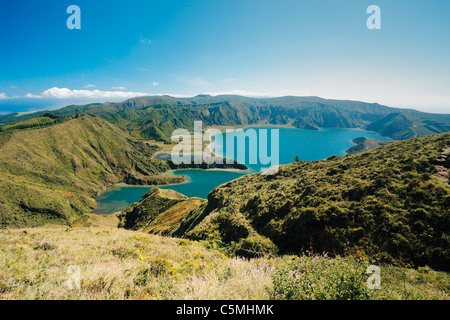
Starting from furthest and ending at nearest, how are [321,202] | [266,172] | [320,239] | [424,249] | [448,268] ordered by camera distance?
[266,172], [321,202], [320,239], [424,249], [448,268]

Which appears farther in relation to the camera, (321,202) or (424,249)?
(321,202)

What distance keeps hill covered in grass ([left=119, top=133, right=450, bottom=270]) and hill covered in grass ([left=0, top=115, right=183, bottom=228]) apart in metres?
127

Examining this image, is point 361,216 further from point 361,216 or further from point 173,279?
point 173,279

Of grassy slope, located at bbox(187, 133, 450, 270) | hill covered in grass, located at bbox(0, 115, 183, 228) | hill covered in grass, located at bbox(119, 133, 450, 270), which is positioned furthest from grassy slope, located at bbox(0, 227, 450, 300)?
hill covered in grass, located at bbox(0, 115, 183, 228)

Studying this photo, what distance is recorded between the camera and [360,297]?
555cm

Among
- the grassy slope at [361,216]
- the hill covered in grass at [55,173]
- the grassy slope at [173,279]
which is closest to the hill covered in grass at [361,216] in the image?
the grassy slope at [361,216]

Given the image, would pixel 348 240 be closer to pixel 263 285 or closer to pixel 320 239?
pixel 320 239

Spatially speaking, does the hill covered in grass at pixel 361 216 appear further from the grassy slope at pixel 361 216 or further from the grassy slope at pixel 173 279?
the grassy slope at pixel 173 279

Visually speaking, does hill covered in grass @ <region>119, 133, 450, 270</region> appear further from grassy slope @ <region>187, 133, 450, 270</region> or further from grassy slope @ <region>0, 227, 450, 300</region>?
grassy slope @ <region>0, 227, 450, 300</region>

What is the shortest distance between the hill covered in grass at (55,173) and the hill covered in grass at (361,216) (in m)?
127

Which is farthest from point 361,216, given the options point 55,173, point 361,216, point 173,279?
point 55,173

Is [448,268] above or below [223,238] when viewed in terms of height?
above
